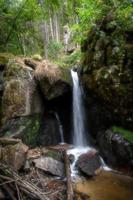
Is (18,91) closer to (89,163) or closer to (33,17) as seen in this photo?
(89,163)

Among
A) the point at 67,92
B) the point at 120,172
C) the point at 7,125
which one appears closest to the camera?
the point at 120,172

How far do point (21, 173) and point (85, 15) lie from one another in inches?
273

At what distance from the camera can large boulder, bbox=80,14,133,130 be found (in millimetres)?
8449

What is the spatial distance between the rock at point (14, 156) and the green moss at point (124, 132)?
3.19 metres

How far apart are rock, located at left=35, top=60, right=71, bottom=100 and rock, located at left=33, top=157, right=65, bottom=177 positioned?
2.74 meters

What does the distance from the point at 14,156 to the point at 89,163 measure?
8.54ft

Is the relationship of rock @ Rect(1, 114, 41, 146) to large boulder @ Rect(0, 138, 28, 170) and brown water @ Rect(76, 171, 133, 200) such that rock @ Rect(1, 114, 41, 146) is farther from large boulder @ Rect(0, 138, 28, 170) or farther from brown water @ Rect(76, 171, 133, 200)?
brown water @ Rect(76, 171, 133, 200)

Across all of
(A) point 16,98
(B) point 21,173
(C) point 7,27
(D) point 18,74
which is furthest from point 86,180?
(C) point 7,27

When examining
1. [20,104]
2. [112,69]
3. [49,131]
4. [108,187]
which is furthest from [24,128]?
[112,69]

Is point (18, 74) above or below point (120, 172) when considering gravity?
above

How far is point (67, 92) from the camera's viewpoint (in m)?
10.7

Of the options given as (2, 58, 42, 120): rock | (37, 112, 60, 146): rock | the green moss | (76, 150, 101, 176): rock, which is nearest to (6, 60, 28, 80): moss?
A: (2, 58, 42, 120): rock

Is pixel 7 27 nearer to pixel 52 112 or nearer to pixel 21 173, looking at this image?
pixel 52 112

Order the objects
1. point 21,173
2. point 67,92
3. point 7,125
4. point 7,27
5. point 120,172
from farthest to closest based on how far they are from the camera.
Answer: point 7,27 < point 67,92 < point 7,125 < point 120,172 < point 21,173
